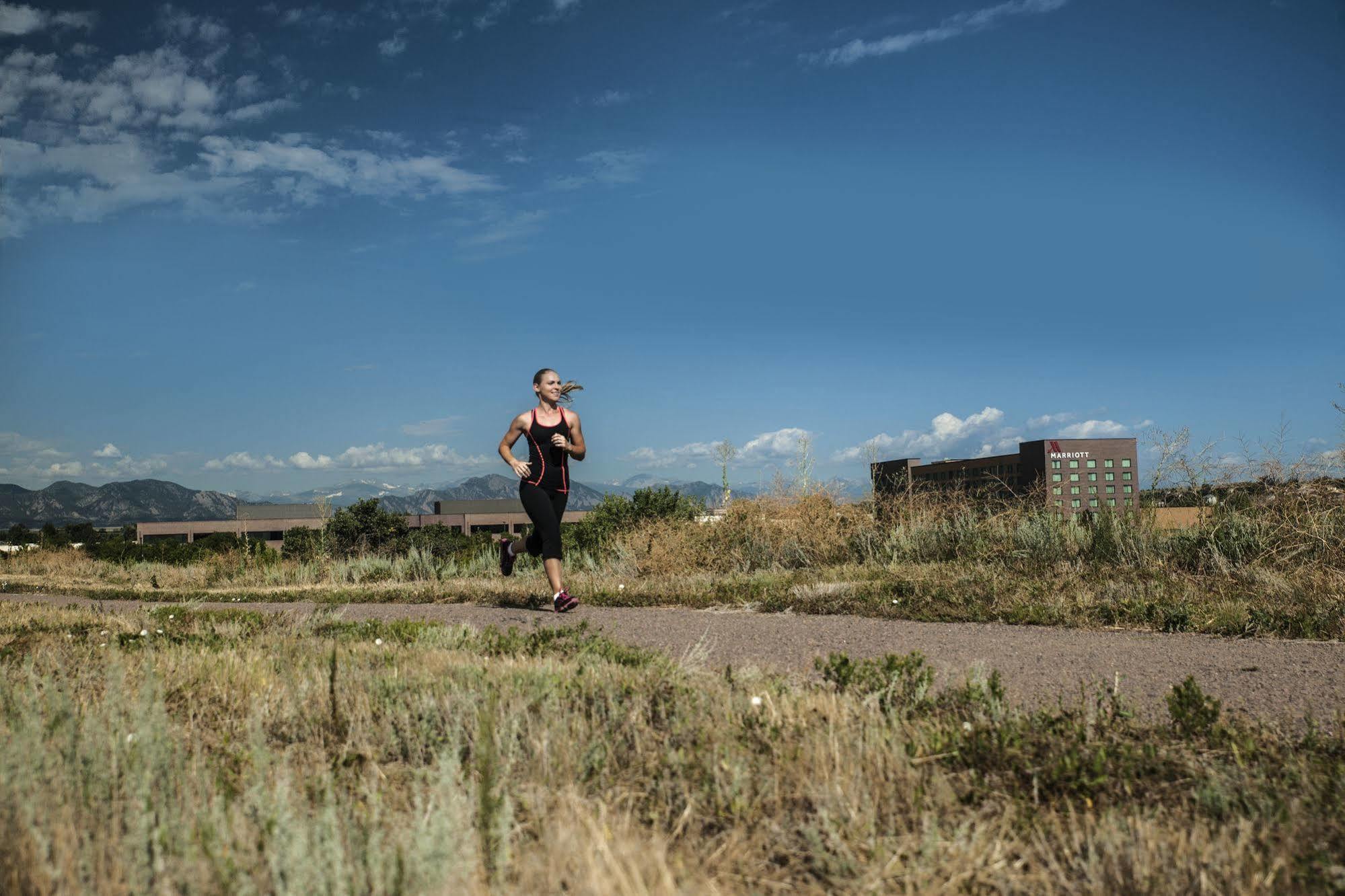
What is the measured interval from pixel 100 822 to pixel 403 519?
3076 centimetres

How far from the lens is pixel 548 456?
27.0 feet

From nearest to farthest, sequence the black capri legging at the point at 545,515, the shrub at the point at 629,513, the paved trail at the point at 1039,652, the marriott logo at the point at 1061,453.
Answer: the paved trail at the point at 1039,652
the black capri legging at the point at 545,515
the shrub at the point at 629,513
the marriott logo at the point at 1061,453

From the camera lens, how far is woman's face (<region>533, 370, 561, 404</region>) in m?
8.26

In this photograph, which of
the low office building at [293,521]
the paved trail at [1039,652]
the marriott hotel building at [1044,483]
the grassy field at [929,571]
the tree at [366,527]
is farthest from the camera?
the low office building at [293,521]

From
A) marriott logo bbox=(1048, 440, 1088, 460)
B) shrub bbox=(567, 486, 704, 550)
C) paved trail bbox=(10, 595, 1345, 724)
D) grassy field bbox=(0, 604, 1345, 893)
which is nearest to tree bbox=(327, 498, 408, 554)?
shrub bbox=(567, 486, 704, 550)

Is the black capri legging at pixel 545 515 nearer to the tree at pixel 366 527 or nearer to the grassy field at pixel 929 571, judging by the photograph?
the grassy field at pixel 929 571

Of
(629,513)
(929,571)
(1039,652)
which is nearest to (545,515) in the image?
(929,571)

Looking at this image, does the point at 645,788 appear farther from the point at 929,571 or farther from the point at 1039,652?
the point at 929,571

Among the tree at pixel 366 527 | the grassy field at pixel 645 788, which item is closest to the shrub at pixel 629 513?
the tree at pixel 366 527

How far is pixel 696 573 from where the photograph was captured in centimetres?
1032

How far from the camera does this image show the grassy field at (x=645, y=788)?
7.16 feet

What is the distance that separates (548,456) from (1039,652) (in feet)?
15.4

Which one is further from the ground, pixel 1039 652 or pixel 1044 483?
pixel 1044 483

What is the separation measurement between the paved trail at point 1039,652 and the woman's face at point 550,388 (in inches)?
81.4
